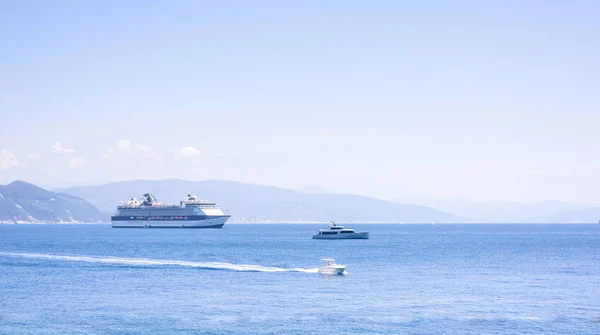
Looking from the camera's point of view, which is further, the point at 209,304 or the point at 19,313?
the point at 209,304

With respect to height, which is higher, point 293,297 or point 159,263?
point 159,263

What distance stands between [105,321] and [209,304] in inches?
437

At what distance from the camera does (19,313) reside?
57781mm

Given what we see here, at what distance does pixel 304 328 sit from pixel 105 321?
15.6 meters

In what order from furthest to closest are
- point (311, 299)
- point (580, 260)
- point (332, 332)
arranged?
point (580, 260) < point (311, 299) < point (332, 332)

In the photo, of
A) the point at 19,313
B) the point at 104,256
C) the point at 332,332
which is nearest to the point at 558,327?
the point at 332,332

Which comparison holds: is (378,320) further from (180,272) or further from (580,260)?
(580,260)

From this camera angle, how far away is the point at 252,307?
6100 centimetres

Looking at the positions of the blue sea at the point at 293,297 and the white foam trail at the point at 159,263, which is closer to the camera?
the blue sea at the point at 293,297

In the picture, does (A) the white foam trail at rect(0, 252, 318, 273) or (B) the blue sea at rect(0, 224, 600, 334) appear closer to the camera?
Answer: (B) the blue sea at rect(0, 224, 600, 334)

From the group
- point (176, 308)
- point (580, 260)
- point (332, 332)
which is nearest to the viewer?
point (332, 332)

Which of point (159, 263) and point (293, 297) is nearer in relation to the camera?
point (293, 297)

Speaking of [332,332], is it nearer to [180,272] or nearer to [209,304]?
[209,304]

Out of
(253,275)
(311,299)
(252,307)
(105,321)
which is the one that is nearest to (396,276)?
(253,275)
